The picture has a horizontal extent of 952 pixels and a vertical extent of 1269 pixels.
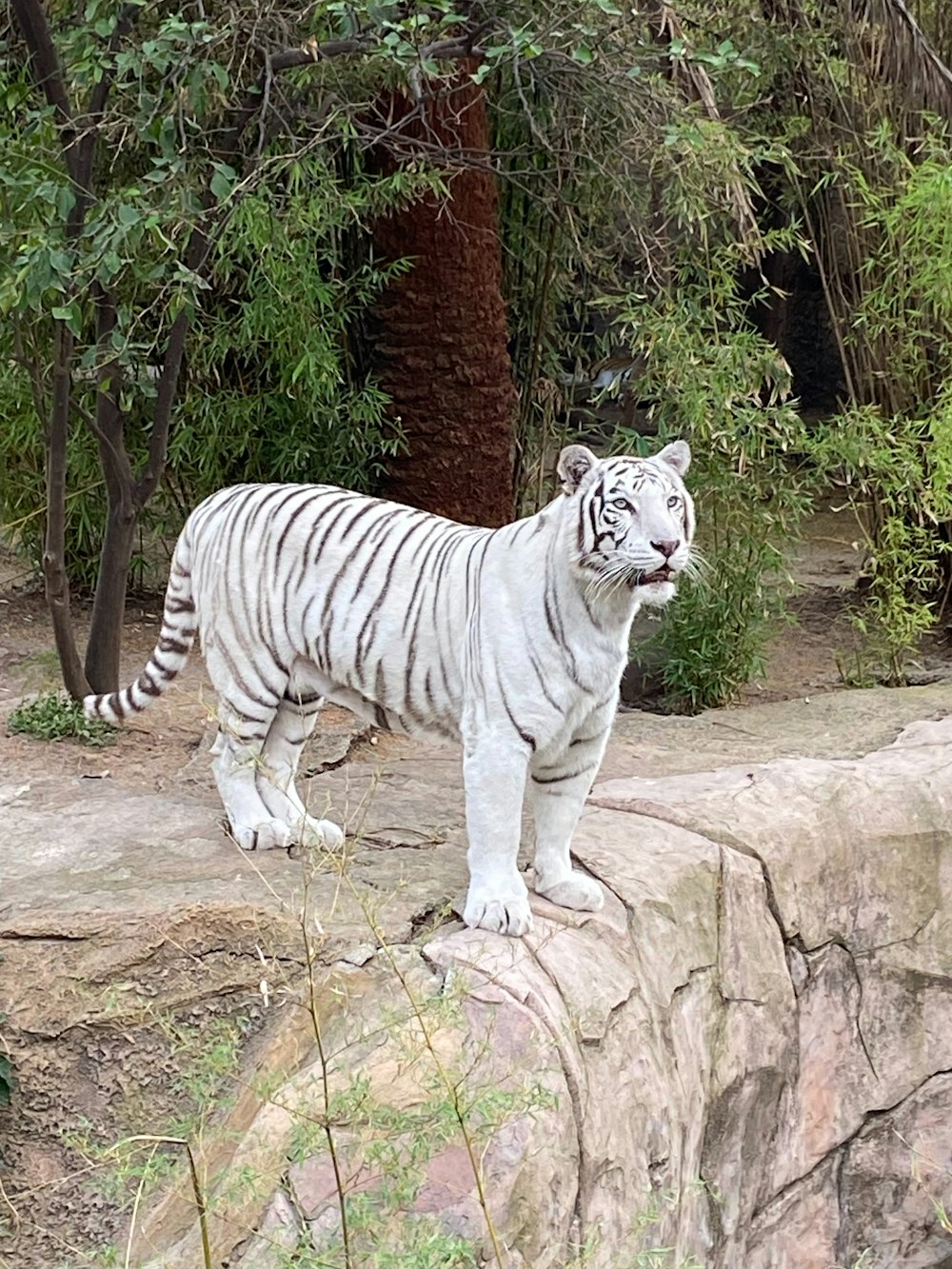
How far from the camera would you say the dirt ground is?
2828 millimetres

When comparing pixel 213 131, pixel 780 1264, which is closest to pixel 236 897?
pixel 780 1264

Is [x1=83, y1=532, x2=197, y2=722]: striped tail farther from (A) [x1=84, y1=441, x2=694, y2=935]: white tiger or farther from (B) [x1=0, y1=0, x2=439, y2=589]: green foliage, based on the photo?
(B) [x1=0, y1=0, x2=439, y2=589]: green foliage

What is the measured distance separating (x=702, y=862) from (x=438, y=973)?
0.93m

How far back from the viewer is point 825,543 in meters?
7.98

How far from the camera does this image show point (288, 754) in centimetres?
351

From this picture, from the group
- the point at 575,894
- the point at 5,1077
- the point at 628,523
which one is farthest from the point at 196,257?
the point at 5,1077

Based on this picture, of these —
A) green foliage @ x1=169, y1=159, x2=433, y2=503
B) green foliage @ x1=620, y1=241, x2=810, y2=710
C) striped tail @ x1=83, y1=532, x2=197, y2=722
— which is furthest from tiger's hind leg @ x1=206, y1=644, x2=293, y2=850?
green foliage @ x1=620, y1=241, x2=810, y2=710

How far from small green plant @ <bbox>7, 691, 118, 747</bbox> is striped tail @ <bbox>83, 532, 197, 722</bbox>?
2.92 ft

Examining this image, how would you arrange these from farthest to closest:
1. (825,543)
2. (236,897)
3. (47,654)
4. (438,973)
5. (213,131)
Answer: (825,543), (47,654), (213,131), (236,897), (438,973)

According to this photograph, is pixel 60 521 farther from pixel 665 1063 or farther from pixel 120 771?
pixel 665 1063

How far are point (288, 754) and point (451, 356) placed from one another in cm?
219

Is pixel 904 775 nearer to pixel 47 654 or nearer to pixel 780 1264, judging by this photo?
pixel 780 1264

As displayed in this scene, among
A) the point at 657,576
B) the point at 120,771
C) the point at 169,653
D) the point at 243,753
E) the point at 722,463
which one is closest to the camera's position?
the point at 657,576

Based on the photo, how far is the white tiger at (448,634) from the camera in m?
2.89
